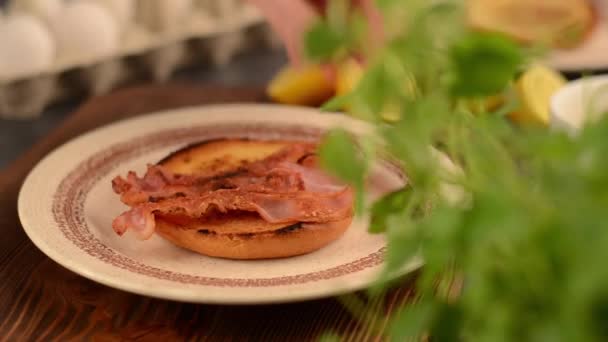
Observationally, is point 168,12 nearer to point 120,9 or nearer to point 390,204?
point 120,9

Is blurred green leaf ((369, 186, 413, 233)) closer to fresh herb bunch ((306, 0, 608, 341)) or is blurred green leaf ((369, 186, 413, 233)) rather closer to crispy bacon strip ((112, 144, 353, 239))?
fresh herb bunch ((306, 0, 608, 341))

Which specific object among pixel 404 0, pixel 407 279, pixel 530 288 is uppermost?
pixel 404 0

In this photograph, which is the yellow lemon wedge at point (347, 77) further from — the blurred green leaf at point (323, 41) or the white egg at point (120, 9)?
the blurred green leaf at point (323, 41)

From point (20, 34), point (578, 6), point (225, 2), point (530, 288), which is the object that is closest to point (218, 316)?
point (530, 288)

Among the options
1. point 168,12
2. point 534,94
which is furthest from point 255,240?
point 168,12

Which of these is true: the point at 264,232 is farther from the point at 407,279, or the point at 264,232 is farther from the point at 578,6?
the point at 578,6
